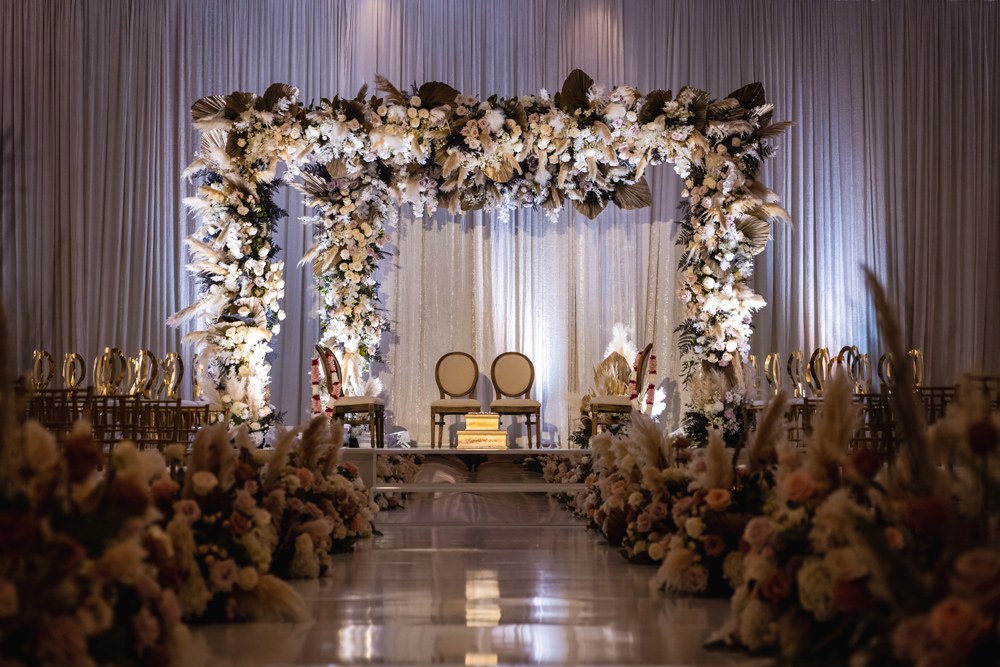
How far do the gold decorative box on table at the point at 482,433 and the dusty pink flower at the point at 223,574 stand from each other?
5.02m

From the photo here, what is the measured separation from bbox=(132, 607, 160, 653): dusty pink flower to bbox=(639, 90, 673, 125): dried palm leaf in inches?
273

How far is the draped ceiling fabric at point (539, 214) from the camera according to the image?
10.4 metres

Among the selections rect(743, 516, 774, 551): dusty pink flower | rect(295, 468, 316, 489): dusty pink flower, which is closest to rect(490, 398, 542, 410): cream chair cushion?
rect(295, 468, 316, 489): dusty pink flower

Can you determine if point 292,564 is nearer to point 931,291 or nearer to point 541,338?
point 541,338

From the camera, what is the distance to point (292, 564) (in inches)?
148

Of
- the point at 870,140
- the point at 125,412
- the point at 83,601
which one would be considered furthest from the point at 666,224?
the point at 83,601

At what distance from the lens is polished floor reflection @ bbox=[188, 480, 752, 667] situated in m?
2.45

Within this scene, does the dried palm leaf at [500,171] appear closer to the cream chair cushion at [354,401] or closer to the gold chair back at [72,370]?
the cream chair cushion at [354,401]

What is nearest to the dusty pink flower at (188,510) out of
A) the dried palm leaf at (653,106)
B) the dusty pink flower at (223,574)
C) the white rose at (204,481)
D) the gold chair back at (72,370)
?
the white rose at (204,481)

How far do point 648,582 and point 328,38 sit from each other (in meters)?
8.78

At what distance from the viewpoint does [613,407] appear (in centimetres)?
802

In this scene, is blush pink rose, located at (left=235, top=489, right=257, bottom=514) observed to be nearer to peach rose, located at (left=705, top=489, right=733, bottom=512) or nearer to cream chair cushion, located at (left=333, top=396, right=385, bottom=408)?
peach rose, located at (left=705, top=489, right=733, bottom=512)

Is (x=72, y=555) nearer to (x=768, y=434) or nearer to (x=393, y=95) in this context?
(x=768, y=434)

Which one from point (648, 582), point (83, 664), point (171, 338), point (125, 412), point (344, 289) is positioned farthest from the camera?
point (171, 338)
